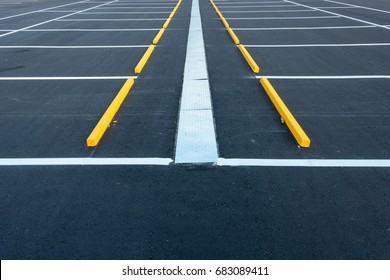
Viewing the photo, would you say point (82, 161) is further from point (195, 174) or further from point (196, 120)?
point (196, 120)

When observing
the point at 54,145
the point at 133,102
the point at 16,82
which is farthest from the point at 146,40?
the point at 54,145

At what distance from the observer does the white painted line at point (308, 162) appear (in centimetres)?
430

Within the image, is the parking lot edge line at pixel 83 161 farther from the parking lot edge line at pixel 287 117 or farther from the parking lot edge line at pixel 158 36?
the parking lot edge line at pixel 158 36

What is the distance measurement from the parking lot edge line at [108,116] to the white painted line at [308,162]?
190 cm

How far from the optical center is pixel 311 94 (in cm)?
663

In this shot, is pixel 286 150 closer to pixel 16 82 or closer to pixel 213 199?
pixel 213 199

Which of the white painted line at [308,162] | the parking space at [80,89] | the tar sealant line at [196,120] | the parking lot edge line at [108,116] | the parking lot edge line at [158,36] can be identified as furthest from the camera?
the parking lot edge line at [158,36]

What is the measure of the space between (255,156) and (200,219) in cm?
148

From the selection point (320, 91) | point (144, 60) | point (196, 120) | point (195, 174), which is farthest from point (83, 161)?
point (144, 60)

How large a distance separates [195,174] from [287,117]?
2127mm

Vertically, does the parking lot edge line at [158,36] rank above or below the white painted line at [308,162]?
above

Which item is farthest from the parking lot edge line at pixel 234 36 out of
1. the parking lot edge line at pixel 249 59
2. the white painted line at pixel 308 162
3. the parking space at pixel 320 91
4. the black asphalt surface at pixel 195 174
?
the white painted line at pixel 308 162

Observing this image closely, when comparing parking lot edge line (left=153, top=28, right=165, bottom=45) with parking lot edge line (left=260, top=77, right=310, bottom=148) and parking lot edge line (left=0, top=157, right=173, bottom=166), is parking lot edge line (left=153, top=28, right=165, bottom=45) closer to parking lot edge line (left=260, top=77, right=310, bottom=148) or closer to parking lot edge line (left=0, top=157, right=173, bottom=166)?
parking lot edge line (left=260, top=77, right=310, bottom=148)

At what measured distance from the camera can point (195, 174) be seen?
4141 mm
